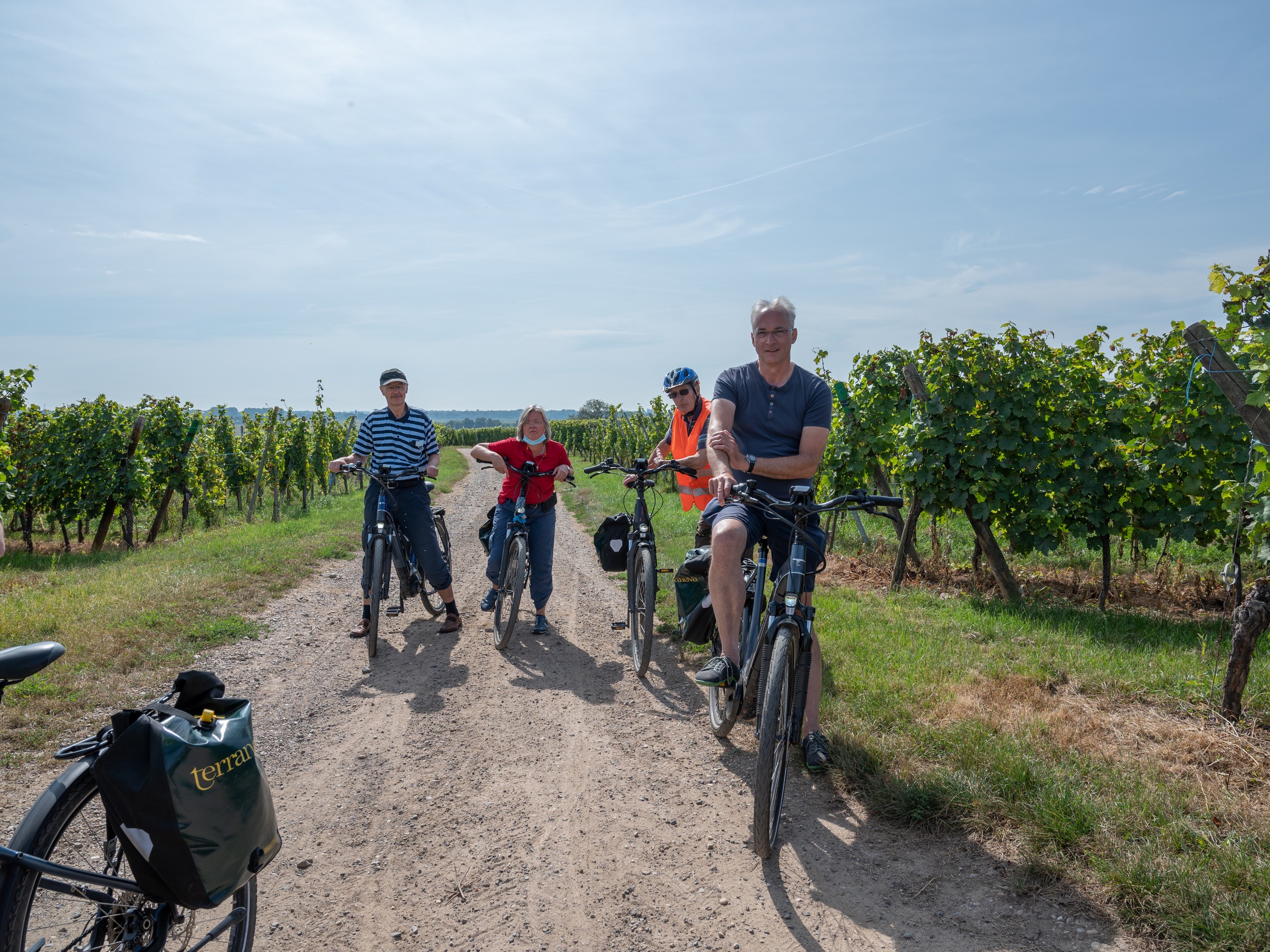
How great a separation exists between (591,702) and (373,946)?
2.43m

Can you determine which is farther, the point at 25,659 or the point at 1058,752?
the point at 1058,752

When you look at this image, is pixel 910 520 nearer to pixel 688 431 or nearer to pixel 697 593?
pixel 688 431

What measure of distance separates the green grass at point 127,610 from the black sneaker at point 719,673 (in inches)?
140

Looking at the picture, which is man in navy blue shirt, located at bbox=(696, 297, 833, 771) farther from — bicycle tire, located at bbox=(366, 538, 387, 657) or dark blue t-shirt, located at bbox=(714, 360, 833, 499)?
bicycle tire, located at bbox=(366, 538, 387, 657)

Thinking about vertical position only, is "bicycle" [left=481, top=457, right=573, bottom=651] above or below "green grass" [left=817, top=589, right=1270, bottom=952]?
above

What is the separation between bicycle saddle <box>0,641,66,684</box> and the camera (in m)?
1.85

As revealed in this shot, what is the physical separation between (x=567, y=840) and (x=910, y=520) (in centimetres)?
598

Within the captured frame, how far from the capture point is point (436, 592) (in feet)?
23.1

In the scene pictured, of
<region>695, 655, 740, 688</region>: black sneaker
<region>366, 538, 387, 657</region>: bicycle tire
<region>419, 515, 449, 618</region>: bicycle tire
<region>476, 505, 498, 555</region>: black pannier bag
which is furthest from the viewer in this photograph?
<region>476, 505, 498, 555</region>: black pannier bag

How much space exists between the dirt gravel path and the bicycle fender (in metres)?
1.09

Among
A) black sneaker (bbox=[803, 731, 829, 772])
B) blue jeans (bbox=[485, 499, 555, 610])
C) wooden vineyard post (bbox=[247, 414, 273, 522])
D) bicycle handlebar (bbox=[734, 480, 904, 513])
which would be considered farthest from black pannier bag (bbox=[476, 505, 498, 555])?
wooden vineyard post (bbox=[247, 414, 273, 522])

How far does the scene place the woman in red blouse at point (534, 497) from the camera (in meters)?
6.22

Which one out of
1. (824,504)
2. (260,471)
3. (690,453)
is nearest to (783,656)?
(824,504)

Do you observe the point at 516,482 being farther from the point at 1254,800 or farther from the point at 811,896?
the point at 1254,800
